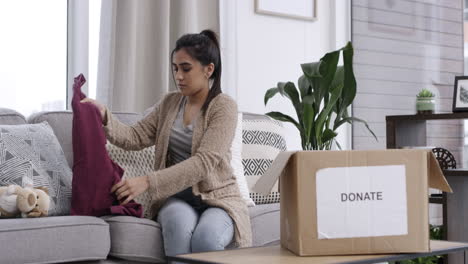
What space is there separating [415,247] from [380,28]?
3.13 m

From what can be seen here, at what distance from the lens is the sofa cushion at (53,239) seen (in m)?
1.95

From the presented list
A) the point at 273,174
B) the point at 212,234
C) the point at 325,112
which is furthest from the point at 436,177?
the point at 325,112

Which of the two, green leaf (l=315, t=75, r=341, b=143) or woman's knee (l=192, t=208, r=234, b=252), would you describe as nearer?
woman's knee (l=192, t=208, r=234, b=252)

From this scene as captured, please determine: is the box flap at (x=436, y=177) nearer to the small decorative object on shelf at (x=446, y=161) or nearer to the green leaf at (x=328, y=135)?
the green leaf at (x=328, y=135)

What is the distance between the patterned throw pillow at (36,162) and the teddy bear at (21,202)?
4.0 inches

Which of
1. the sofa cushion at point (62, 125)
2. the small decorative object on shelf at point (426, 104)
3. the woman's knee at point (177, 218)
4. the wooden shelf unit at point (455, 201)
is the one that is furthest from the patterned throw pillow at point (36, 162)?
the small decorative object on shelf at point (426, 104)

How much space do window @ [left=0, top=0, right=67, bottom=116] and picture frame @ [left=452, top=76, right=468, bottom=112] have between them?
196 centimetres

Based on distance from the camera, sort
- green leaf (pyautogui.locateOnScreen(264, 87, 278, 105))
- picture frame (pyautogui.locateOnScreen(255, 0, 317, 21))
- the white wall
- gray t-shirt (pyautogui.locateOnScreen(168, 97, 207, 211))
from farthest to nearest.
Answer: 1. picture frame (pyautogui.locateOnScreen(255, 0, 317, 21))
2. the white wall
3. green leaf (pyautogui.locateOnScreen(264, 87, 278, 105))
4. gray t-shirt (pyautogui.locateOnScreen(168, 97, 207, 211))

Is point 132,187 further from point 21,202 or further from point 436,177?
point 436,177

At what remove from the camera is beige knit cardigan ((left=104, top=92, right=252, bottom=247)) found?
2.31m

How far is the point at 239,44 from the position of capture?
4.02 m

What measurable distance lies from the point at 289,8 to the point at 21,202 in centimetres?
246

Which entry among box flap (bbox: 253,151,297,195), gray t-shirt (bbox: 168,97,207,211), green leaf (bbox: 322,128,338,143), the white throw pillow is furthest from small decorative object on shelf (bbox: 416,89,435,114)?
box flap (bbox: 253,151,297,195)

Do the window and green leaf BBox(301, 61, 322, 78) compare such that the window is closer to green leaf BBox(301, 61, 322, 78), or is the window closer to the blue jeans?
green leaf BBox(301, 61, 322, 78)
